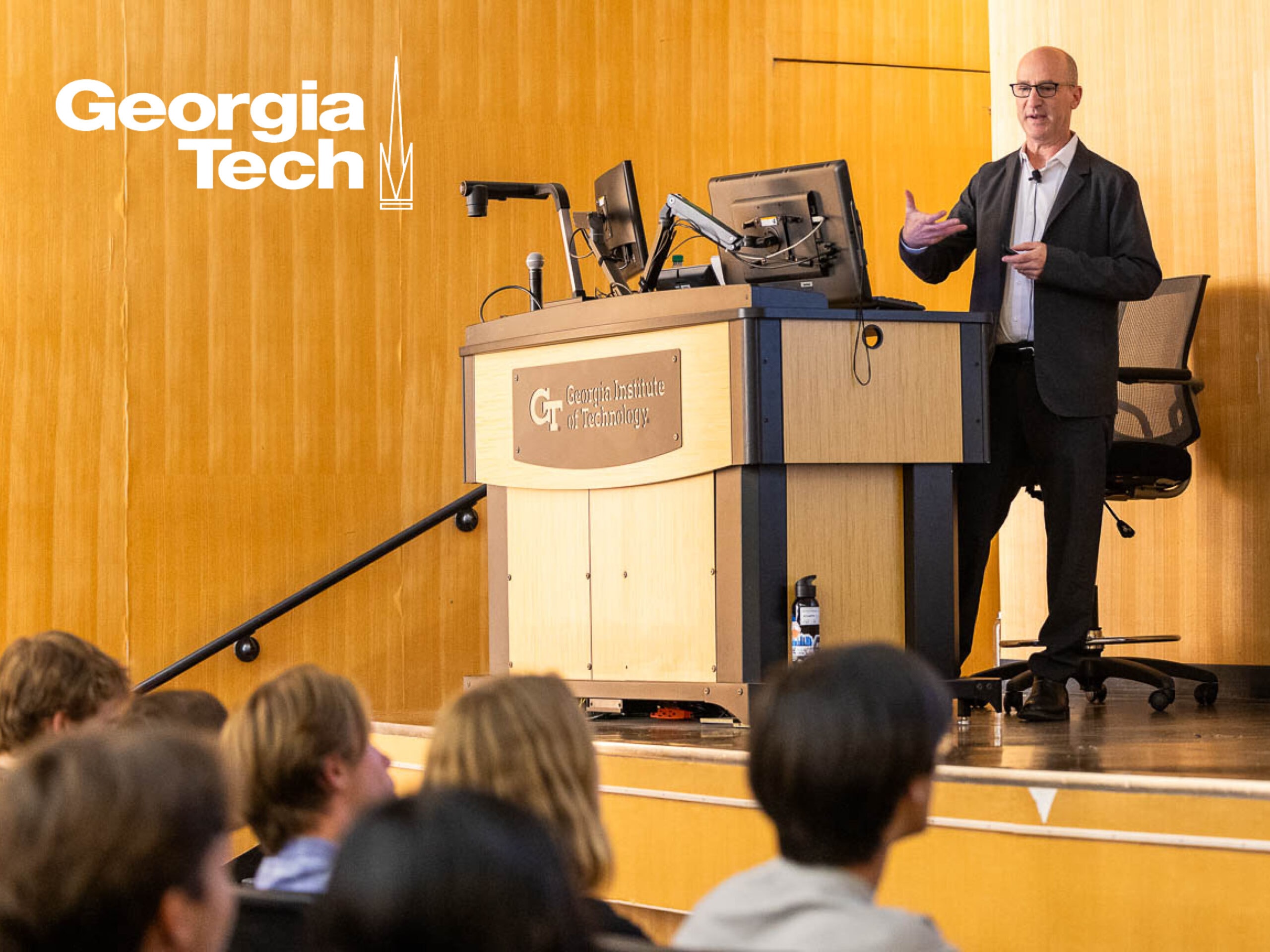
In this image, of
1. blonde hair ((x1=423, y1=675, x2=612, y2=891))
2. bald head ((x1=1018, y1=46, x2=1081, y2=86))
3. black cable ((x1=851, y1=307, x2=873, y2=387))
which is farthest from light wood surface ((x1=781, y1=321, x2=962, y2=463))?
blonde hair ((x1=423, y1=675, x2=612, y2=891))

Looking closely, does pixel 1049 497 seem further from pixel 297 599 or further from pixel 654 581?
pixel 297 599

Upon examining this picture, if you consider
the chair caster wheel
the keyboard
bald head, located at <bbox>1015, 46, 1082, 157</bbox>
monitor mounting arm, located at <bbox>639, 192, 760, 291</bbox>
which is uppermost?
bald head, located at <bbox>1015, 46, 1082, 157</bbox>

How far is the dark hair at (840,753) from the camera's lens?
51.1 inches

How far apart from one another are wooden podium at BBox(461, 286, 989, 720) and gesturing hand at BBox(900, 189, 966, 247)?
0.27 metres

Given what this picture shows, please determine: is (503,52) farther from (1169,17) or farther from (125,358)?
(1169,17)

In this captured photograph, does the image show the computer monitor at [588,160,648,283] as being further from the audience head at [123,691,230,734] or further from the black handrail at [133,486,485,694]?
the black handrail at [133,486,485,694]

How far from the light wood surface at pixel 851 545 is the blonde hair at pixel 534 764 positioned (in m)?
1.99

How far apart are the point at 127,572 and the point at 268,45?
196cm

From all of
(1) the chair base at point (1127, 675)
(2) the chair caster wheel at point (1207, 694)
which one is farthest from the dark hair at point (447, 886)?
Result: (2) the chair caster wheel at point (1207, 694)

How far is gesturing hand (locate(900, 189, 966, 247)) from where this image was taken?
3.60m

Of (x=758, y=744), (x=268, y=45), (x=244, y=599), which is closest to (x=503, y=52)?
(x=268, y=45)

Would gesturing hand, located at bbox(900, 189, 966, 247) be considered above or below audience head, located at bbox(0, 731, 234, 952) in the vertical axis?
above

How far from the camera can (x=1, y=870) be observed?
938 mm

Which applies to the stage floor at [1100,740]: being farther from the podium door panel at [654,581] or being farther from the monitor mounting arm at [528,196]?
the monitor mounting arm at [528,196]
